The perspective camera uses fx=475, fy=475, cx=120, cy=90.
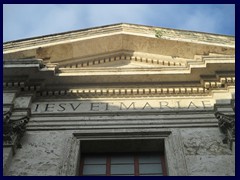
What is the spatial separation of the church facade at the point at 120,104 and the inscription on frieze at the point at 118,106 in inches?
1.0

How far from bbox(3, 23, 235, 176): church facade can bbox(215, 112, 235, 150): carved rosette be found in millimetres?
23

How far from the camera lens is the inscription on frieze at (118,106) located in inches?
461

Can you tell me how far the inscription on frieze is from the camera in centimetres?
1172

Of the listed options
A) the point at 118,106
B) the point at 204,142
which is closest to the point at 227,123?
the point at 204,142

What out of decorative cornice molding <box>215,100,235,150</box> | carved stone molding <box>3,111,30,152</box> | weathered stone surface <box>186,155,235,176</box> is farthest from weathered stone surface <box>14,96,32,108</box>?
decorative cornice molding <box>215,100,235,150</box>

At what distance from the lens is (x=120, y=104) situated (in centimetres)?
1198

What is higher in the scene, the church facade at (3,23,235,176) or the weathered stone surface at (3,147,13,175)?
the church facade at (3,23,235,176)

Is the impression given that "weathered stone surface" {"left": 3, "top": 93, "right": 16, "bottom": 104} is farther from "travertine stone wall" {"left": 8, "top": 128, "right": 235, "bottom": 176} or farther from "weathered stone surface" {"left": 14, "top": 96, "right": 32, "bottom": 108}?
"travertine stone wall" {"left": 8, "top": 128, "right": 235, "bottom": 176}

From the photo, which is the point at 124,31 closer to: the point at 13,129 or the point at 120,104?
the point at 120,104

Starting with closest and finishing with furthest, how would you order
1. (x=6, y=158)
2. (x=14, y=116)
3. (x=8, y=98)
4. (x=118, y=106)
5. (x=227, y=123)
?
(x=6, y=158)
(x=227, y=123)
(x=14, y=116)
(x=8, y=98)
(x=118, y=106)

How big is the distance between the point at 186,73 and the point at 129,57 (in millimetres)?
2441

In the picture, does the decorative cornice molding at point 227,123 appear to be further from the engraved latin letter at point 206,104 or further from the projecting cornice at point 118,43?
the projecting cornice at point 118,43

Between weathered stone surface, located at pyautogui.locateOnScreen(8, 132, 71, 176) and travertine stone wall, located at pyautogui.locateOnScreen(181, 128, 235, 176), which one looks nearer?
travertine stone wall, located at pyautogui.locateOnScreen(181, 128, 235, 176)

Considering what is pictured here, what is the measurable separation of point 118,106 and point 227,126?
2.82 m
